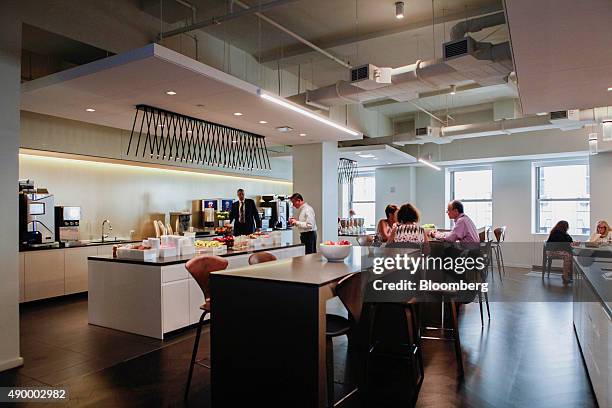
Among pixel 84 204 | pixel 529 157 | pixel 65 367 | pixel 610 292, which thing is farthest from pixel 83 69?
pixel 529 157

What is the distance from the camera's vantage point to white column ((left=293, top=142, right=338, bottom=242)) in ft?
27.9

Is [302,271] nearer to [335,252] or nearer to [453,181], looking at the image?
[335,252]

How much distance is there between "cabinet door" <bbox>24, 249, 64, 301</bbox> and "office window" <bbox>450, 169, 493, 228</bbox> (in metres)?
9.96

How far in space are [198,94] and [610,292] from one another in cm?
423

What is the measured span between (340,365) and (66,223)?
5.34 meters

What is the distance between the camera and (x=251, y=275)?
9.43 feet

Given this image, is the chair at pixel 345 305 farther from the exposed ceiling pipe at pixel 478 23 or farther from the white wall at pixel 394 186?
the white wall at pixel 394 186

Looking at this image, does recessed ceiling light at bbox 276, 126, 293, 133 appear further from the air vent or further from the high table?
the high table

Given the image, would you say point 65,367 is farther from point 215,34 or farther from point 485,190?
point 485,190

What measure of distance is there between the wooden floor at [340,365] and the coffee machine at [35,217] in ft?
4.28

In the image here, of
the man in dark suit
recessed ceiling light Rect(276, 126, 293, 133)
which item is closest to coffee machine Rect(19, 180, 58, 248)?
the man in dark suit

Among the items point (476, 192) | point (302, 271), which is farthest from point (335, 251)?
point (476, 192)

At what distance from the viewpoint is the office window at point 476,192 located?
1159 centimetres

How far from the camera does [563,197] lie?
34.4 ft
